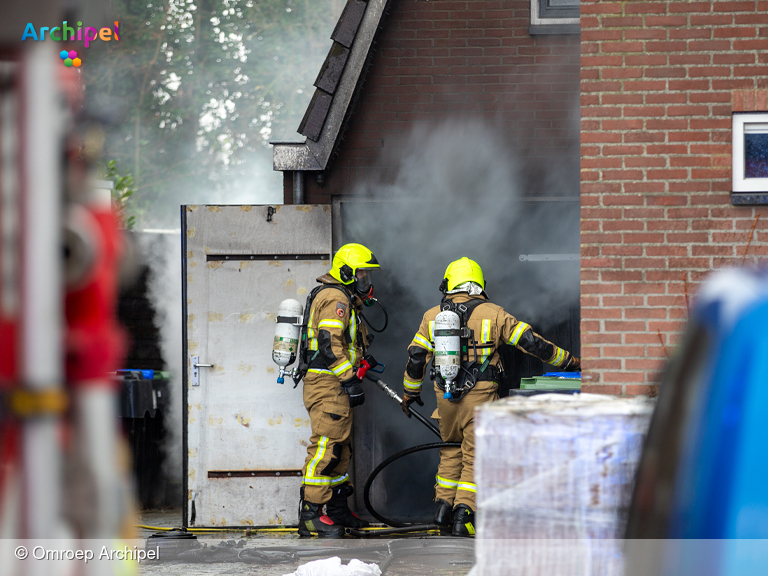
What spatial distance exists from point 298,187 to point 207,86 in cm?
2101

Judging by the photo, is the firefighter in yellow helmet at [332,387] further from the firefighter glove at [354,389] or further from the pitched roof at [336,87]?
the pitched roof at [336,87]

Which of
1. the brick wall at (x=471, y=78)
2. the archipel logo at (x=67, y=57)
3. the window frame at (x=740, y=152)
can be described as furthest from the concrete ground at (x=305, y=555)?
the archipel logo at (x=67, y=57)

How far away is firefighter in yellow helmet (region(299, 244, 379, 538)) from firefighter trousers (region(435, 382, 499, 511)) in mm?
719

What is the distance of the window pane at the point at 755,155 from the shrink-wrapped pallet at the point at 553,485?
8.74 ft

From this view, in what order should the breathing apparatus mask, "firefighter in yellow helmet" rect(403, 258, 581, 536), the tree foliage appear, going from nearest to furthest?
"firefighter in yellow helmet" rect(403, 258, 581, 536), the breathing apparatus mask, the tree foliage

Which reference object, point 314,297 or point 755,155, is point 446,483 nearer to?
point 314,297

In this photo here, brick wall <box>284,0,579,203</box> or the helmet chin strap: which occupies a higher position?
brick wall <box>284,0,579,203</box>

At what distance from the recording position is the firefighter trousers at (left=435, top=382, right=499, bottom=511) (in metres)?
5.82

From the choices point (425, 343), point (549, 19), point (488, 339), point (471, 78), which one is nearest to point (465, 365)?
point (488, 339)

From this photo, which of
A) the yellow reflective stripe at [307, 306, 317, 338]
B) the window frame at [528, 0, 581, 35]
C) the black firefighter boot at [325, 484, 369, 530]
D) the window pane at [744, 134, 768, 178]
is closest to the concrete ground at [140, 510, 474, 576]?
the black firefighter boot at [325, 484, 369, 530]

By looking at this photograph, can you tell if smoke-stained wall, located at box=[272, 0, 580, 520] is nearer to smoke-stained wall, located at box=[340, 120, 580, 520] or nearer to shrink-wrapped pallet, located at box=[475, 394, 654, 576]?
smoke-stained wall, located at box=[340, 120, 580, 520]

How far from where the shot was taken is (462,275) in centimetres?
611

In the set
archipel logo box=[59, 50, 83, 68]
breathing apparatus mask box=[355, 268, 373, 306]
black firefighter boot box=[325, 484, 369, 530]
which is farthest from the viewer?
breathing apparatus mask box=[355, 268, 373, 306]

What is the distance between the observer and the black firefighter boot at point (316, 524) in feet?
19.6
